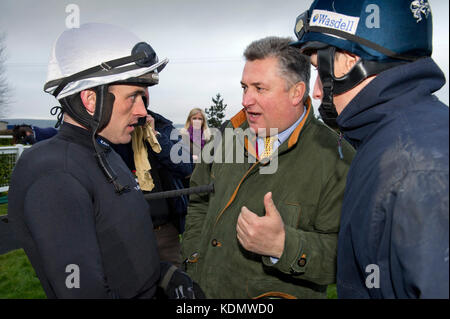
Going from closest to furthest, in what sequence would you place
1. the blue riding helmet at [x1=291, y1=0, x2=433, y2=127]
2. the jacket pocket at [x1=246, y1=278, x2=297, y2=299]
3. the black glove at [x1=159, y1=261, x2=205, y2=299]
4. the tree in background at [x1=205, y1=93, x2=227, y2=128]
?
1. the blue riding helmet at [x1=291, y1=0, x2=433, y2=127]
2. the black glove at [x1=159, y1=261, x2=205, y2=299]
3. the jacket pocket at [x1=246, y1=278, x2=297, y2=299]
4. the tree in background at [x1=205, y1=93, x2=227, y2=128]

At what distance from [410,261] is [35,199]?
1573 millimetres

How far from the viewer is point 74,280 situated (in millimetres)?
1438

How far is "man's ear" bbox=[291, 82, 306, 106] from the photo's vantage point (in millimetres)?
2748

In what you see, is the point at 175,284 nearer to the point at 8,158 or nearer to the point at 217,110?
the point at 8,158

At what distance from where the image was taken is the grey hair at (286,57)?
2.72 meters

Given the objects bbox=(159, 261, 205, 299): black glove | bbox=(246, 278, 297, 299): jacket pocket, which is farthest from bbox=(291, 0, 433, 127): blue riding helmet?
bbox=(159, 261, 205, 299): black glove

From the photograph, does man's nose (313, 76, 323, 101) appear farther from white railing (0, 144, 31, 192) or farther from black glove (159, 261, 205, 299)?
white railing (0, 144, 31, 192)

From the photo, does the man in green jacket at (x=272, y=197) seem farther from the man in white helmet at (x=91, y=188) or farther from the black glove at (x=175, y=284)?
the man in white helmet at (x=91, y=188)

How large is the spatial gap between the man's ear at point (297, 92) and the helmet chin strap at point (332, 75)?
0.91 metres

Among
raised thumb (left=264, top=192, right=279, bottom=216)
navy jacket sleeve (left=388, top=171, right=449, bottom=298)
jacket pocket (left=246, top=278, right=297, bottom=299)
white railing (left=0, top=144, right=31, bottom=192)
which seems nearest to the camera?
navy jacket sleeve (left=388, top=171, right=449, bottom=298)

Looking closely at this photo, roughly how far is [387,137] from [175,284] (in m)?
1.60

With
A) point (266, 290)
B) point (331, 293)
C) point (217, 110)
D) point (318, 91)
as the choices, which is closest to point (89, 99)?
point (318, 91)

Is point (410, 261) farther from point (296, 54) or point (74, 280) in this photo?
point (296, 54)
